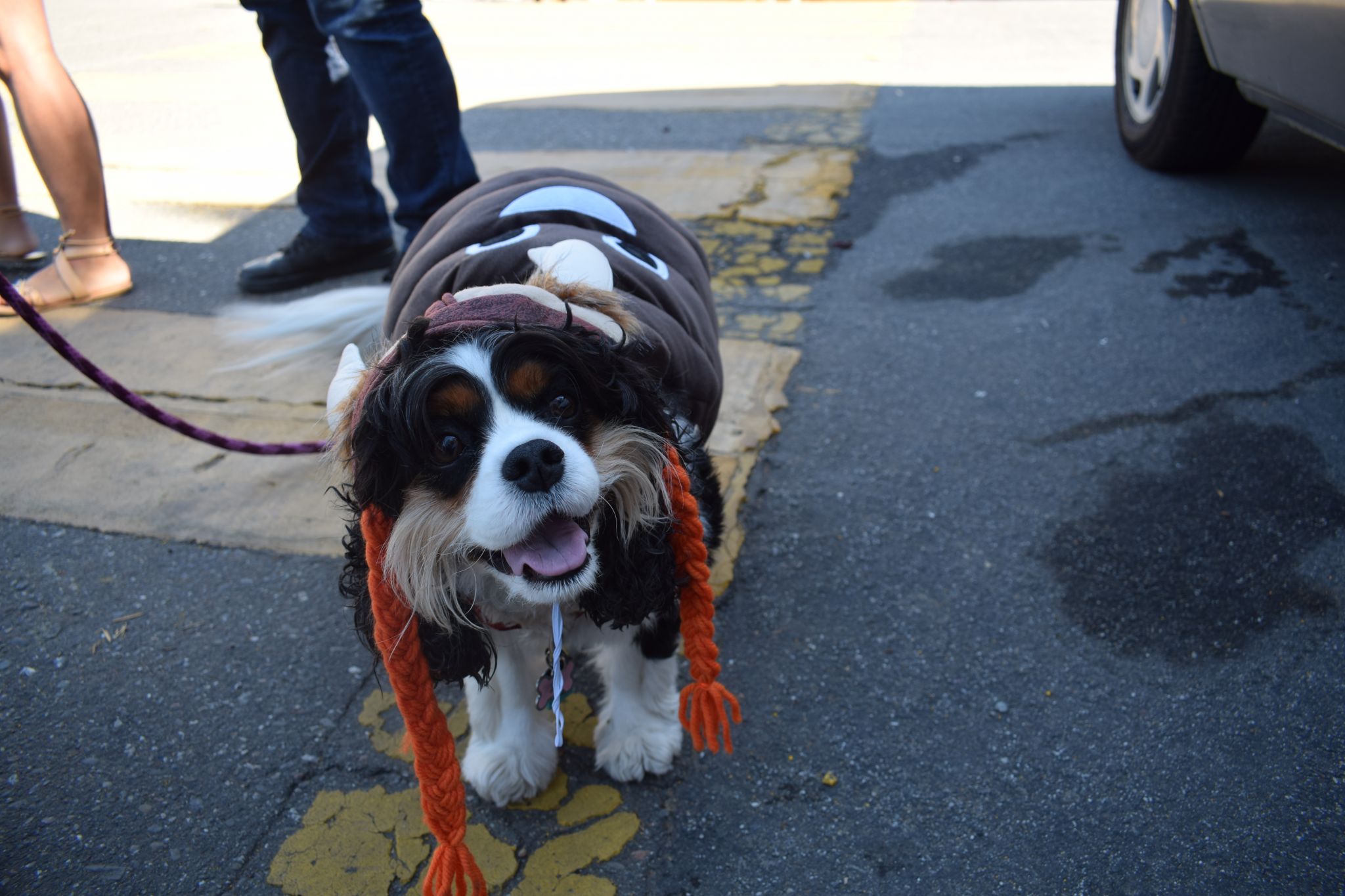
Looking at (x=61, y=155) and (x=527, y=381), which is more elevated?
(x=527, y=381)

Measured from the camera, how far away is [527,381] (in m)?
1.43

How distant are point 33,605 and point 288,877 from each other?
3.66ft

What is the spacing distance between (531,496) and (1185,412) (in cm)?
222

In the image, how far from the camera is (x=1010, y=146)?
5.06 m

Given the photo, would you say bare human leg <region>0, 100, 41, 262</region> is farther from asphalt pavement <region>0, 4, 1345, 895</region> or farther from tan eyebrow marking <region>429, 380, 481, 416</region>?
tan eyebrow marking <region>429, 380, 481, 416</region>

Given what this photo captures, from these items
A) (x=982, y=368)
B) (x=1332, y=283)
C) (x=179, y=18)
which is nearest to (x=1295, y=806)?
(x=982, y=368)

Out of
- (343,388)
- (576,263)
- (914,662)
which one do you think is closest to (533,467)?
(343,388)

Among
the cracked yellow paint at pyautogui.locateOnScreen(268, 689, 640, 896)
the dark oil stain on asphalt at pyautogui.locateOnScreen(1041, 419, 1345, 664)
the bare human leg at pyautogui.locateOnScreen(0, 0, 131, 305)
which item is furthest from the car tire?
the bare human leg at pyautogui.locateOnScreen(0, 0, 131, 305)

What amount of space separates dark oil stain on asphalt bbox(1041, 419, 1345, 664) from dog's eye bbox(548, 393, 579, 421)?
1346 mm

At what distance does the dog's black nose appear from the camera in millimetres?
1372

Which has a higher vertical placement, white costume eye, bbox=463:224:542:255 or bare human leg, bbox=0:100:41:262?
white costume eye, bbox=463:224:542:255

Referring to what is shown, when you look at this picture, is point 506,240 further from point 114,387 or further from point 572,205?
point 114,387

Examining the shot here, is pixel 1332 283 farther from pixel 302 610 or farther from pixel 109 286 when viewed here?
pixel 109 286

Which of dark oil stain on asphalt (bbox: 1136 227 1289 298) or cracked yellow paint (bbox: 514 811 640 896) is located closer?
cracked yellow paint (bbox: 514 811 640 896)
